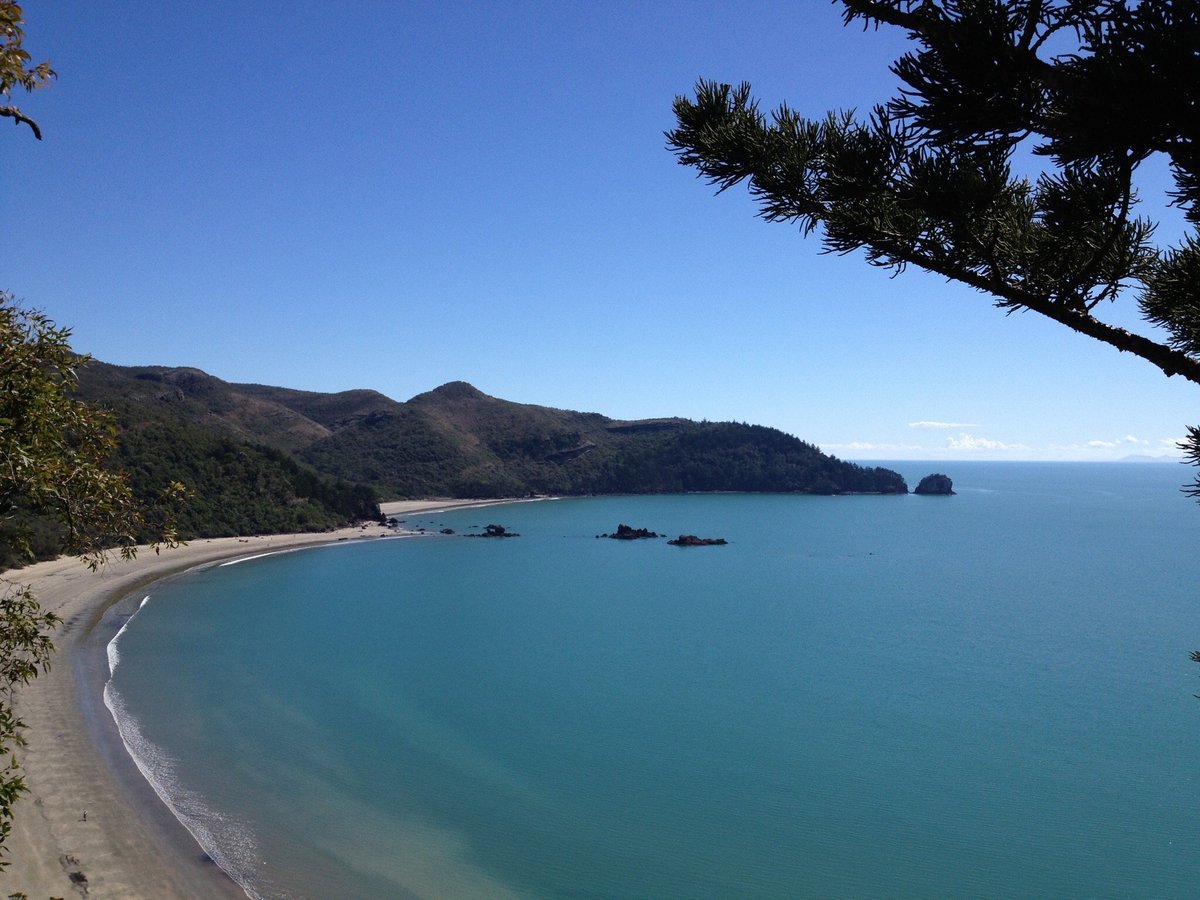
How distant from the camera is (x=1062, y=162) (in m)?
2.84

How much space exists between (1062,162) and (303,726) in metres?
19.1

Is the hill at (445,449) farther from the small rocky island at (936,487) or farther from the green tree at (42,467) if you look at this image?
the green tree at (42,467)

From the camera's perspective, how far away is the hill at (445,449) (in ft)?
221

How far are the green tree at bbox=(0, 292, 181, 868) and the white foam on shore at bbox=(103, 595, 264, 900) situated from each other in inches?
312

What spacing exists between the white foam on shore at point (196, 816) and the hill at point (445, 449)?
44.3m

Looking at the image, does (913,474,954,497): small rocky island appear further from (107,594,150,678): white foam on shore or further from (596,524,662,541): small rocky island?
(107,594,150,678): white foam on shore

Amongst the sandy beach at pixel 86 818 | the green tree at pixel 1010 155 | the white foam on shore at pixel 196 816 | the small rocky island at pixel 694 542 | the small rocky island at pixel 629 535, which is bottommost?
the white foam on shore at pixel 196 816

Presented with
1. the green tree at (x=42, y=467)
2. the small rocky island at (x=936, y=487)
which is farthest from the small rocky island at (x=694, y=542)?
the small rocky island at (x=936, y=487)

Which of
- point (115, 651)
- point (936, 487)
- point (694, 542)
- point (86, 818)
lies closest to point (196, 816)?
point (86, 818)

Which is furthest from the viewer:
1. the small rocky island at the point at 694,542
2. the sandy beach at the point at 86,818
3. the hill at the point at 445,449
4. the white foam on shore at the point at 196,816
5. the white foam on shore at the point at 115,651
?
the hill at the point at 445,449

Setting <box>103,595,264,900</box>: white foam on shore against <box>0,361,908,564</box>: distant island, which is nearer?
<box>103,595,264,900</box>: white foam on shore

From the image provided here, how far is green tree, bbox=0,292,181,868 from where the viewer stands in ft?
11.7

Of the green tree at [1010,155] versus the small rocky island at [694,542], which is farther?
the small rocky island at [694,542]


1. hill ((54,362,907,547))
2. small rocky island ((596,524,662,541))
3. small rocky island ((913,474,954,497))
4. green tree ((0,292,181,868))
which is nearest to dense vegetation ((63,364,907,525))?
hill ((54,362,907,547))
